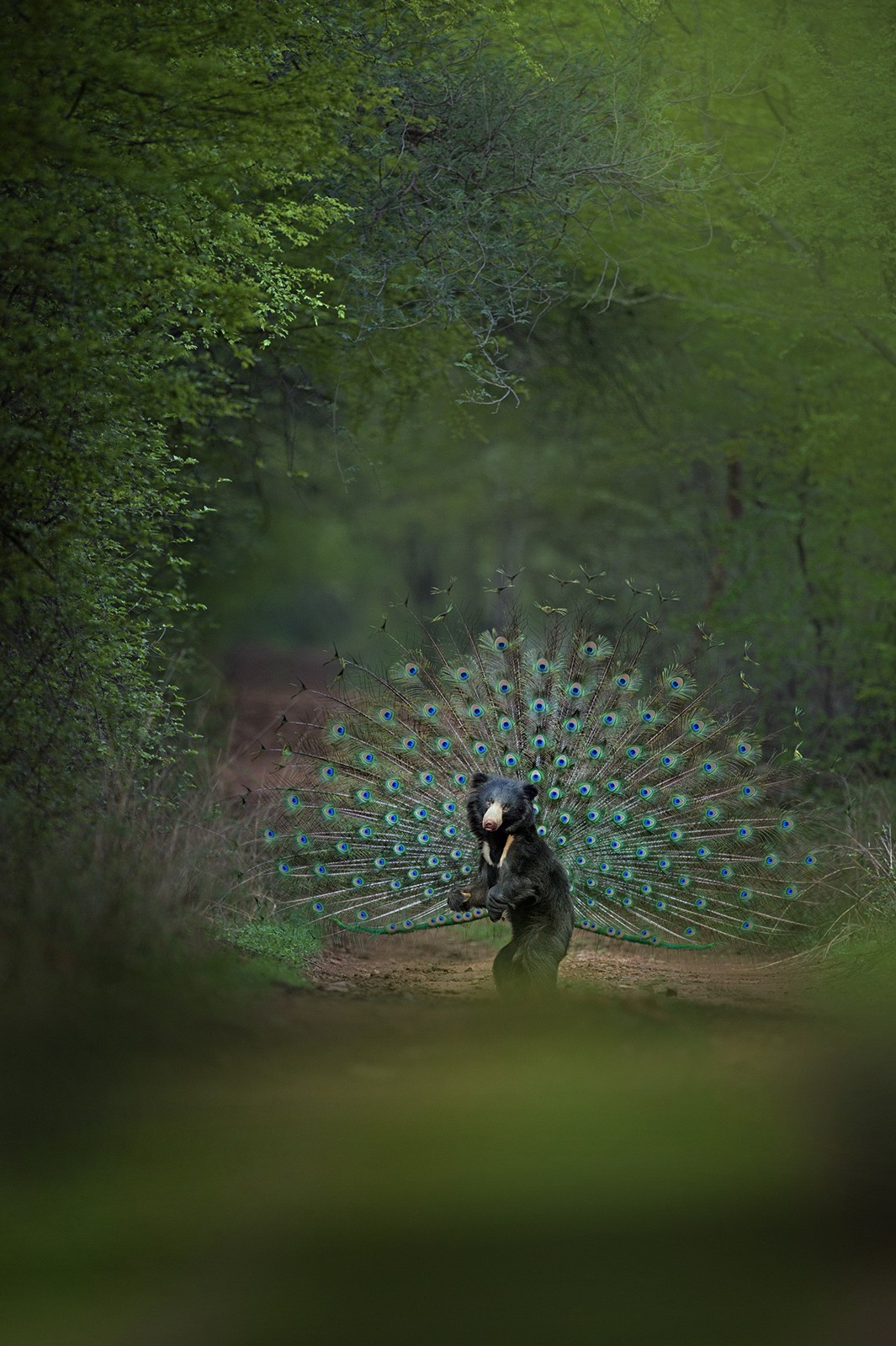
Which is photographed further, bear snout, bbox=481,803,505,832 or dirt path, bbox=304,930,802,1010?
dirt path, bbox=304,930,802,1010

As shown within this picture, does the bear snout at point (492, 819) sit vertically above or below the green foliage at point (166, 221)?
below

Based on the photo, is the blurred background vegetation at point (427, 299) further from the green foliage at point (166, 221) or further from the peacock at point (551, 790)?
the peacock at point (551, 790)

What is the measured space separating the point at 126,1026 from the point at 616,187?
10675mm

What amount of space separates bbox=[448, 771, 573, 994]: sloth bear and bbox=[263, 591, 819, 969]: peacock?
1388 mm

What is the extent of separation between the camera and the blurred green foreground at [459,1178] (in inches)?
228

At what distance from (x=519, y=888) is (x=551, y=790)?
2103mm

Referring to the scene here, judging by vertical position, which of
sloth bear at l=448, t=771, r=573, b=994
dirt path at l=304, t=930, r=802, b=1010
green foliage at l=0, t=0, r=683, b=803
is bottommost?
dirt path at l=304, t=930, r=802, b=1010

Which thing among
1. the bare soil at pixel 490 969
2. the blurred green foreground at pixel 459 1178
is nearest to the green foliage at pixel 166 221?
the bare soil at pixel 490 969

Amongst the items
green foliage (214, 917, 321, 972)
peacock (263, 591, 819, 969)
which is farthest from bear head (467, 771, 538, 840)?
green foliage (214, 917, 321, 972)

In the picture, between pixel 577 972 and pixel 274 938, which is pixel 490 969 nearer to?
pixel 577 972

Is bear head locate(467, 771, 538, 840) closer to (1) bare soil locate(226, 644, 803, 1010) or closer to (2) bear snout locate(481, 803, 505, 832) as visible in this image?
(2) bear snout locate(481, 803, 505, 832)

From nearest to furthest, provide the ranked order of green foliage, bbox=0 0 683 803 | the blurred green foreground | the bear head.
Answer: the blurred green foreground
the bear head
green foliage, bbox=0 0 683 803

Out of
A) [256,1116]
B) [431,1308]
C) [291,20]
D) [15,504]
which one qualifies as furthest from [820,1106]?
[291,20]

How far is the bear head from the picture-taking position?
9602 millimetres
